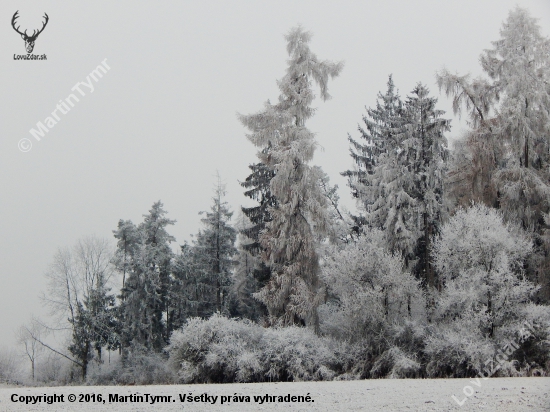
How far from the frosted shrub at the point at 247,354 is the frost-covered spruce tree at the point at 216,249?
43.7 feet

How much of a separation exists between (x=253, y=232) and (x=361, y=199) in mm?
6792

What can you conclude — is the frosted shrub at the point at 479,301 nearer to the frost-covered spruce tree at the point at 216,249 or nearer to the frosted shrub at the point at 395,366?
the frosted shrub at the point at 395,366

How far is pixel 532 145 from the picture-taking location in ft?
87.0

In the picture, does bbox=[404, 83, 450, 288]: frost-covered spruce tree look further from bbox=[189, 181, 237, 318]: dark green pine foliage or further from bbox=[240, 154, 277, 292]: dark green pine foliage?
bbox=[189, 181, 237, 318]: dark green pine foliage

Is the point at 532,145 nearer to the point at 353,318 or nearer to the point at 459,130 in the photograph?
the point at 459,130

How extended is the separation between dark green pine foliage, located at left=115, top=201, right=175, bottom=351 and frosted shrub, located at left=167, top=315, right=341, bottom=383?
1330cm

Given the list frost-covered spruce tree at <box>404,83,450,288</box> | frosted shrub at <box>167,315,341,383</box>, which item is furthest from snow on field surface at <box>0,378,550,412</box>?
frost-covered spruce tree at <box>404,83,450,288</box>

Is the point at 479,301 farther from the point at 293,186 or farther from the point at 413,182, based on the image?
the point at 293,186

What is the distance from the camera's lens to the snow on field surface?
1207 centimetres

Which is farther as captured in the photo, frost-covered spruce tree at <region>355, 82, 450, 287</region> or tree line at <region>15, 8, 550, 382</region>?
frost-covered spruce tree at <region>355, 82, 450, 287</region>

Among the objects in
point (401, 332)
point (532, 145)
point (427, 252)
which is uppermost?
point (532, 145)

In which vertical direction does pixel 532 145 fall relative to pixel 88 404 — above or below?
above

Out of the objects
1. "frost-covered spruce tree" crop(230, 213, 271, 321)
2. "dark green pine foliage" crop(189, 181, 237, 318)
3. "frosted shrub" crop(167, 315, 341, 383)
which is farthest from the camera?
"frost-covered spruce tree" crop(230, 213, 271, 321)

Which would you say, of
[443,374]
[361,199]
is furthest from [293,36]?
[443,374]
